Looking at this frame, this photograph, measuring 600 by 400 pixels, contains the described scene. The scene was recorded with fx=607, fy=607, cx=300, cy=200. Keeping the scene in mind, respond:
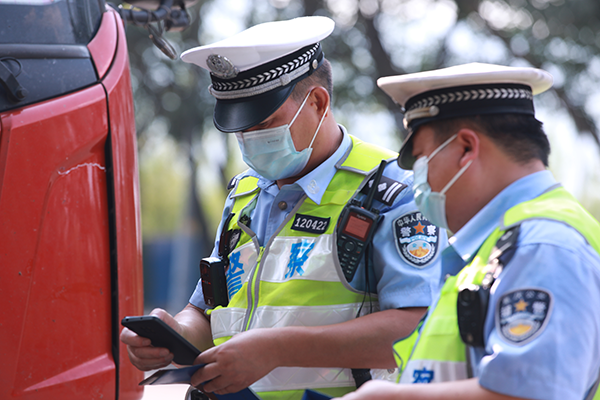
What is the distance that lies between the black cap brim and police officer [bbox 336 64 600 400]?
640mm

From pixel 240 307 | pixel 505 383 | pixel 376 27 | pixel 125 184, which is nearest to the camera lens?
pixel 505 383

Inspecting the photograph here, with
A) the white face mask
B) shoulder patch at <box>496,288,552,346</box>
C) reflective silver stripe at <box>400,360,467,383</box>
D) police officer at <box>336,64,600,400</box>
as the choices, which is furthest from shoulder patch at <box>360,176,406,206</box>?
shoulder patch at <box>496,288,552,346</box>

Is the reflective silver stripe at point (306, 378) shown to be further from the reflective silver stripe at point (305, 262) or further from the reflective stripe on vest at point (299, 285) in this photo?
the reflective silver stripe at point (305, 262)

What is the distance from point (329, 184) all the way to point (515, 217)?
3.14 ft

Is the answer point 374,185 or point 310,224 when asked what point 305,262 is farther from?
point 374,185

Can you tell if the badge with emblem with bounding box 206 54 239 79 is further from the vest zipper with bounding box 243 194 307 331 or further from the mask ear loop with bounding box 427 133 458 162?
the mask ear loop with bounding box 427 133 458 162

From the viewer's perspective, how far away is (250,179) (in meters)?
2.48

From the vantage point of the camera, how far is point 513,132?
1395 millimetres

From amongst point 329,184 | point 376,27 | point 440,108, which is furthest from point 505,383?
point 376,27

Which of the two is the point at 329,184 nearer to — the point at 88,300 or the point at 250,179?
the point at 250,179

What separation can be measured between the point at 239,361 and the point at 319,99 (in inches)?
39.2

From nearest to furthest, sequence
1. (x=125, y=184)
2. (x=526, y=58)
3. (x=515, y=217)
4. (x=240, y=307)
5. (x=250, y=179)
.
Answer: (x=515, y=217) → (x=240, y=307) → (x=125, y=184) → (x=250, y=179) → (x=526, y=58)

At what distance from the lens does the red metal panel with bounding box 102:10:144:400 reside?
A: 2264mm

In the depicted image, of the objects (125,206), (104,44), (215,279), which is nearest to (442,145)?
(215,279)
